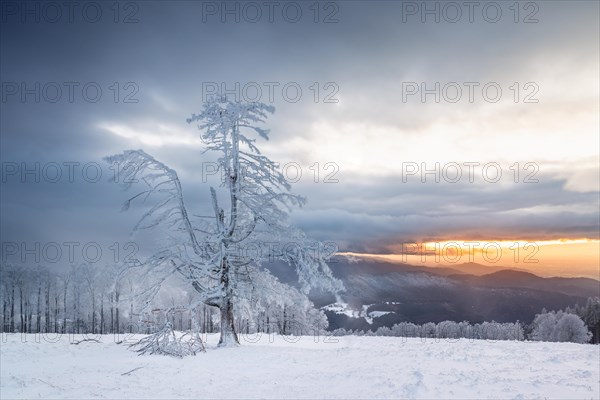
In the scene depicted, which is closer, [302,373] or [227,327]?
[302,373]

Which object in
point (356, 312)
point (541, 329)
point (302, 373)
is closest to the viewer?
point (302, 373)

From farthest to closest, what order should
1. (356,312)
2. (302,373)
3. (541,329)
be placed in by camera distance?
(356,312)
(541,329)
(302,373)

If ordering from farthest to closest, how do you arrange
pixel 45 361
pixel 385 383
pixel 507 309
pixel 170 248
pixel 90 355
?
pixel 507 309 < pixel 170 248 < pixel 90 355 < pixel 45 361 < pixel 385 383

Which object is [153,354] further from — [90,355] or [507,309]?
[507,309]

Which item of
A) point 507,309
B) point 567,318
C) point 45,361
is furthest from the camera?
point 507,309

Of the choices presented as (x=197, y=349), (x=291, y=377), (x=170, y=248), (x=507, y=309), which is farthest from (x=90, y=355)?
(x=507, y=309)

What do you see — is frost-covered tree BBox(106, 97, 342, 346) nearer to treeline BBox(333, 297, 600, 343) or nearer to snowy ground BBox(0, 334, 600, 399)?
snowy ground BBox(0, 334, 600, 399)

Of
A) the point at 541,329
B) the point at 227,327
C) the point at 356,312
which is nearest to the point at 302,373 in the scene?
the point at 227,327

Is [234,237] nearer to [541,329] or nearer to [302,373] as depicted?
[302,373]

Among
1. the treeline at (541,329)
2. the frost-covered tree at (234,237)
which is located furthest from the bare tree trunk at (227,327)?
the treeline at (541,329)
